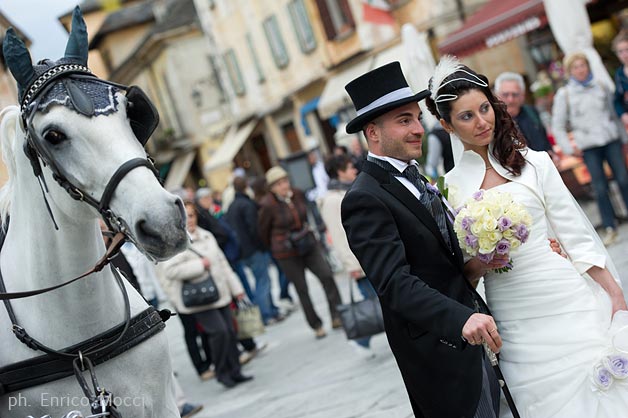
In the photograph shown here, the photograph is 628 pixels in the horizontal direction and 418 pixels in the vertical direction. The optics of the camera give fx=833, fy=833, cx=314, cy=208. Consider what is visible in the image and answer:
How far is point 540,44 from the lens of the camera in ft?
53.0

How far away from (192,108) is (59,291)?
36212 millimetres

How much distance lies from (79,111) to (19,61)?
447 mm

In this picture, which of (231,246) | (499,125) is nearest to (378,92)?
(499,125)

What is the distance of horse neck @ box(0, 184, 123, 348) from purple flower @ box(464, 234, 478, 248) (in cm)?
154

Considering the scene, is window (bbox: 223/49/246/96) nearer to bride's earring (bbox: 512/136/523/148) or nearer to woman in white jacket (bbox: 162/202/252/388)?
woman in white jacket (bbox: 162/202/252/388)

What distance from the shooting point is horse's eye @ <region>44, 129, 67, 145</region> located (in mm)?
3105

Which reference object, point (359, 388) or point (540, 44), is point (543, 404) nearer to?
point (359, 388)

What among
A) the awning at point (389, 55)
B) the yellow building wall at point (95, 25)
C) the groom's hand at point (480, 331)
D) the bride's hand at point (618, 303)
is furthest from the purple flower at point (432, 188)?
the yellow building wall at point (95, 25)

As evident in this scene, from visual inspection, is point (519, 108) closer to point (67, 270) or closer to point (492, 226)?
point (492, 226)

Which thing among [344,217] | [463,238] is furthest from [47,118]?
[463,238]

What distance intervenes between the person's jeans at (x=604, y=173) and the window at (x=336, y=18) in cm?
1555

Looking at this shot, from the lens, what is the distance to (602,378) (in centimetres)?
339

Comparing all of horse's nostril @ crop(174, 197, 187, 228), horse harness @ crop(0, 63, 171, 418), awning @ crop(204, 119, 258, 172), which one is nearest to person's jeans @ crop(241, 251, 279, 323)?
horse harness @ crop(0, 63, 171, 418)

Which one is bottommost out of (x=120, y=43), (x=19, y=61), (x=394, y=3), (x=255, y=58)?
(x=19, y=61)
